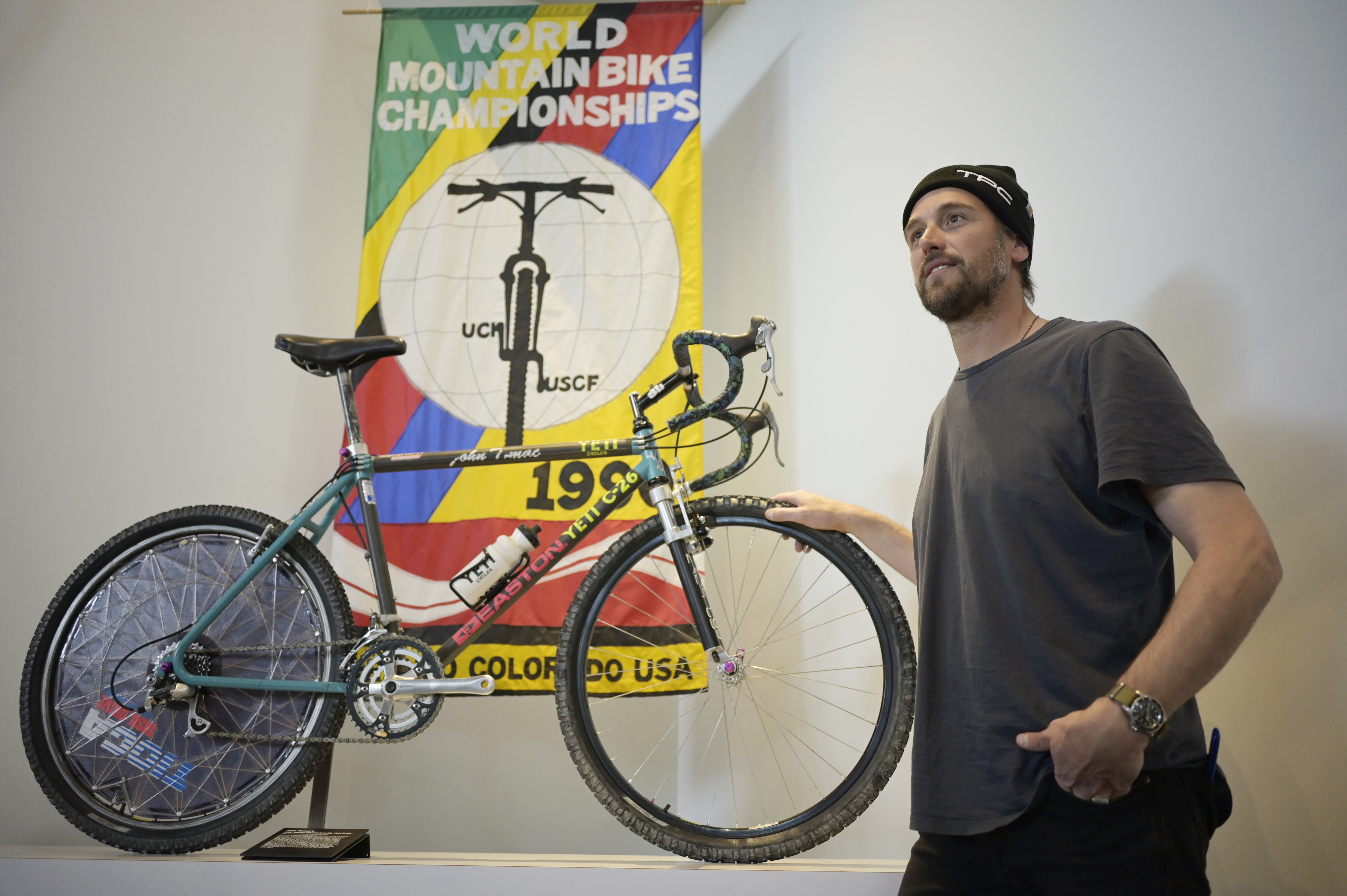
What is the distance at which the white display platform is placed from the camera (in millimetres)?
1301

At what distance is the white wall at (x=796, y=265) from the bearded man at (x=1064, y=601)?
23.1 inches

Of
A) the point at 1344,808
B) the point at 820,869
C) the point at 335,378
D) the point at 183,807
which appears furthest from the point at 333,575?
the point at 1344,808

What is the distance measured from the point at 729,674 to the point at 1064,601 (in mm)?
637

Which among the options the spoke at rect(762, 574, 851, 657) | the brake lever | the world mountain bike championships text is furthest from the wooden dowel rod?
the spoke at rect(762, 574, 851, 657)

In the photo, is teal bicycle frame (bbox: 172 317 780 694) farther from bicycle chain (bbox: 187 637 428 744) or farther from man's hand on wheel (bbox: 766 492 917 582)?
man's hand on wheel (bbox: 766 492 917 582)

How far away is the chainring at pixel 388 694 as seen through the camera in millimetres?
1620

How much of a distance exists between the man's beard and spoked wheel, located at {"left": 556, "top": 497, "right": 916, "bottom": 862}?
50cm

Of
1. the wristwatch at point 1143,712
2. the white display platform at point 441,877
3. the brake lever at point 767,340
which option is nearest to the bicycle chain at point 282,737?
the white display platform at point 441,877

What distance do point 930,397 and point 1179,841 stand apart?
117 cm

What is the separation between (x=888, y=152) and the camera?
2.15 metres

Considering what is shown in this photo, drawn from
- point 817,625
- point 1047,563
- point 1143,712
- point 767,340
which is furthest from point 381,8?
point 1143,712

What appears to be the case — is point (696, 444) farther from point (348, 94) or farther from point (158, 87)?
point (158, 87)

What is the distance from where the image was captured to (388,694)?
5.27ft

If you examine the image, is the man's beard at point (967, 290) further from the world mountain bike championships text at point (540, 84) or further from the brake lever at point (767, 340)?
the world mountain bike championships text at point (540, 84)
